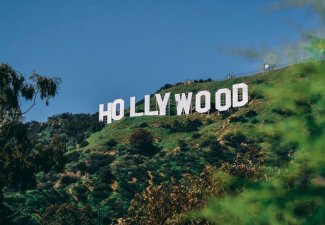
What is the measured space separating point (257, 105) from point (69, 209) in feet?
194

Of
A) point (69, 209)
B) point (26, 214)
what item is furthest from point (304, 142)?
point (26, 214)

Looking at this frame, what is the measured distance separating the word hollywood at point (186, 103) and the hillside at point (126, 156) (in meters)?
1.49

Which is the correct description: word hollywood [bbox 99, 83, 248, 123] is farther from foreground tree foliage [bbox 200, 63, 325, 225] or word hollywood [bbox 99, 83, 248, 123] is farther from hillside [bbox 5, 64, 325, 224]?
foreground tree foliage [bbox 200, 63, 325, 225]

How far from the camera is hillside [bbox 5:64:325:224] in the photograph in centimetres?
6088

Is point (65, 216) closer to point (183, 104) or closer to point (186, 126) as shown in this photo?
point (186, 126)

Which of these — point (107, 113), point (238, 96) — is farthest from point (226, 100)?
point (107, 113)

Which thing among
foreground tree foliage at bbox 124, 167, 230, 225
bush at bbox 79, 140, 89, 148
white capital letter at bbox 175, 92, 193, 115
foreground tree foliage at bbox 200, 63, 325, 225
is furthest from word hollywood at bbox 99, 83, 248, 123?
foreground tree foliage at bbox 200, 63, 325, 225

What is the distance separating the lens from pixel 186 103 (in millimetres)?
104938

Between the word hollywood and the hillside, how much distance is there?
149 cm

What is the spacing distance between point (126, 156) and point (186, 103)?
2619 centimetres

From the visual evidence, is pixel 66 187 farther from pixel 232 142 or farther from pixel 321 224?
pixel 321 224

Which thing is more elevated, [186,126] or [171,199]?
[186,126]

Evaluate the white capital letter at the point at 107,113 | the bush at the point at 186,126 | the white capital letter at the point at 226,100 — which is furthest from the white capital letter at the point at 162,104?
the white capital letter at the point at 226,100

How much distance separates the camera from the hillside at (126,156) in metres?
60.9
